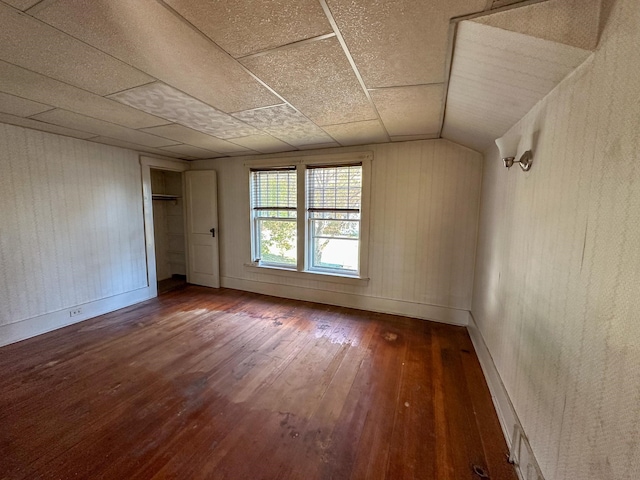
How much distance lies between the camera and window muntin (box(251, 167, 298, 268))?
4145 mm

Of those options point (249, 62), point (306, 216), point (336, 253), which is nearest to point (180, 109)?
point (249, 62)

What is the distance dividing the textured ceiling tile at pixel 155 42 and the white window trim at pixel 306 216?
188 centimetres

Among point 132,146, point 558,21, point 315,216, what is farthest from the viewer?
point 315,216

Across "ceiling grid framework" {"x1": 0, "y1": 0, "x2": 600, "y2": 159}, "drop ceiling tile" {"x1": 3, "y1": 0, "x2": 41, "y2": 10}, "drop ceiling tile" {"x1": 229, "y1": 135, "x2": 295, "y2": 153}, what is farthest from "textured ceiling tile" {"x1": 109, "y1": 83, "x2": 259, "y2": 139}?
"drop ceiling tile" {"x1": 3, "y1": 0, "x2": 41, "y2": 10}

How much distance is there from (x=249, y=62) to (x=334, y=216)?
8.27 ft

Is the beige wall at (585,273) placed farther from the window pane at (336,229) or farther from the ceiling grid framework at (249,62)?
the window pane at (336,229)

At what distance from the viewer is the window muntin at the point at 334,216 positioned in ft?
12.2

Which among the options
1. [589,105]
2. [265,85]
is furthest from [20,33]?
[589,105]

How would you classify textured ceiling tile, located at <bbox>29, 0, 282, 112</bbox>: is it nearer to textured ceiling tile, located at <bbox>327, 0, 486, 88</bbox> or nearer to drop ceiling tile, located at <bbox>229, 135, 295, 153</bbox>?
textured ceiling tile, located at <bbox>327, 0, 486, 88</bbox>

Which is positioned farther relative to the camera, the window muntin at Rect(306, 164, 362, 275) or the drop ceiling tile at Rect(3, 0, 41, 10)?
the window muntin at Rect(306, 164, 362, 275)

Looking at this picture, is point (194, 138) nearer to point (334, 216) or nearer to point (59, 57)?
point (59, 57)

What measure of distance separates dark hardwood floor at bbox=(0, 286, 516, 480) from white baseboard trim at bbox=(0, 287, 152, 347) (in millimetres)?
154

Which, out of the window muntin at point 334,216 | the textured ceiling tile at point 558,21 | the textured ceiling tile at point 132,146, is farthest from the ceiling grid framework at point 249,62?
the window muntin at point 334,216

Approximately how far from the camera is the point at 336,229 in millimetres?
3900
